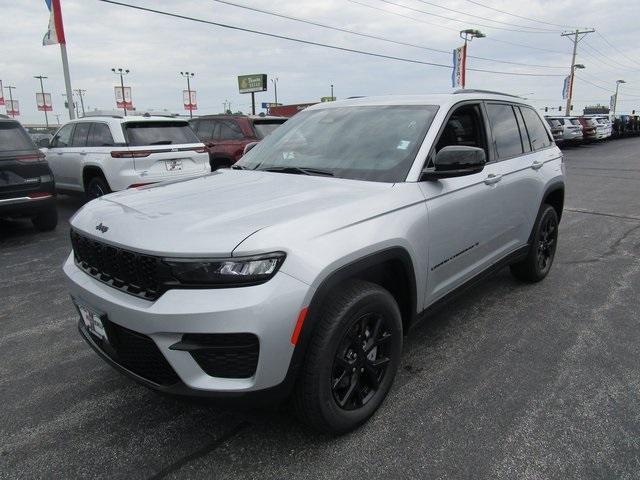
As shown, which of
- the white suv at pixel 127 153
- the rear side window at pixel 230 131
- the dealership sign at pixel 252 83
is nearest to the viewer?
the white suv at pixel 127 153

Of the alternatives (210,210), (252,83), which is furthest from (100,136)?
(252,83)

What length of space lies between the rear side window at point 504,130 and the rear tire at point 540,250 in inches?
29.2

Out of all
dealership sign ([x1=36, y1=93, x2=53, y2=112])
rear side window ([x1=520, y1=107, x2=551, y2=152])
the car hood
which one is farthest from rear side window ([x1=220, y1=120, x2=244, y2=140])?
dealership sign ([x1=36, y1=93, x2=53, y2=112])

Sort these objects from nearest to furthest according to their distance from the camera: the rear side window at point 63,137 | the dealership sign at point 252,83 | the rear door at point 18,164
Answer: the rear door at point 18,164, the rear side window at point 63,137, the dealership sign at point 252,83

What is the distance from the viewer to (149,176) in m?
8.05

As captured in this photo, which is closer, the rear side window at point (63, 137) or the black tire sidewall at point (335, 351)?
the black tire sidewall at point (335, 351)

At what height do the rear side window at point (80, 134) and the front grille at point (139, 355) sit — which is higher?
the rear side window at point (80, 134)

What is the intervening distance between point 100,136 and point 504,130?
682cm

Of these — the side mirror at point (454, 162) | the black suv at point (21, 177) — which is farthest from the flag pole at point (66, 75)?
the side mirror at point (454, 162)

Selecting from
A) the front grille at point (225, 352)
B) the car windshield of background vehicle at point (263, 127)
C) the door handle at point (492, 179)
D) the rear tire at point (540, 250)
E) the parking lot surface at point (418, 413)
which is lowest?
the parking lot surface at point (418, 413)

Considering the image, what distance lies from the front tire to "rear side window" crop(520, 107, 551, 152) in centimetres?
278

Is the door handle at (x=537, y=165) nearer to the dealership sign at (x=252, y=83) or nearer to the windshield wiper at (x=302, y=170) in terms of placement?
the windshield wiper at (x=302, y=170)

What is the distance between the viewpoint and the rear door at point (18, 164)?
22.0ft

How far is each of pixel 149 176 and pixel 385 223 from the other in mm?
6347
